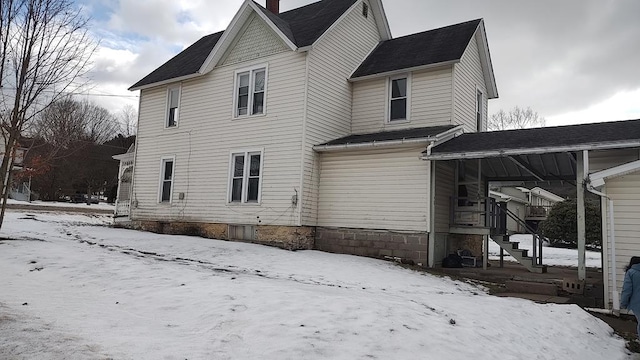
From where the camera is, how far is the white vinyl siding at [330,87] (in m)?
14.1

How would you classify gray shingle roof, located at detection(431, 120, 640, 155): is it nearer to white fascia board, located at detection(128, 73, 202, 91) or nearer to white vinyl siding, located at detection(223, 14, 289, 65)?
white vinyl siding, located at detection(223, 14, 289, 65)

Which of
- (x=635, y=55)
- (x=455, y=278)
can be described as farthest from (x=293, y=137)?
(x=635, y=55)

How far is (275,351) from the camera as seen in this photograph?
185 inches

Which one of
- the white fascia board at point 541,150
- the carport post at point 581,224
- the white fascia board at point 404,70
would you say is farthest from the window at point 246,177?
the carport post at point 581,224

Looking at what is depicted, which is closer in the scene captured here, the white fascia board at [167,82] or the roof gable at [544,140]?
the roof gable at [544,140]

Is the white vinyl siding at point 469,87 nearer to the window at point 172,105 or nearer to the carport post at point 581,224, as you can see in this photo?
the carport post at point 581,224

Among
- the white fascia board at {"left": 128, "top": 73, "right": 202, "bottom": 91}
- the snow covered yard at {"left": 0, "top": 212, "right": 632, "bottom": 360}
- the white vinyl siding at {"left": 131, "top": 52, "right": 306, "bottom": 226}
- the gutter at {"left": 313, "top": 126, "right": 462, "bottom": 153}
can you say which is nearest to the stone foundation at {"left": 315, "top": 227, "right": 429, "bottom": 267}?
the white vinyl siding at {"left": 131, "top": 52, "right": 306, "bottom": 226}

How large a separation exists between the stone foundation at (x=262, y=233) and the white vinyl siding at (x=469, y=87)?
600 cm

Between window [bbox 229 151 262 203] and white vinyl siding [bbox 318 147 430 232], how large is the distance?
2.16 metres

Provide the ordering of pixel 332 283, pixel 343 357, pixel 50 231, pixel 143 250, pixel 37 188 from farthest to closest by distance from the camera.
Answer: pixel 37 188 → pixel 50 231 → pixel 143 250 → pixel 332 283 → pixel 343 357

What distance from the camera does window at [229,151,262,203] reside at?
586 inches

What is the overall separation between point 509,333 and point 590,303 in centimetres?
443

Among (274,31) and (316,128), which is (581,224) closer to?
(316,128)

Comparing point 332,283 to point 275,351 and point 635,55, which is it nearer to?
point 275,351
